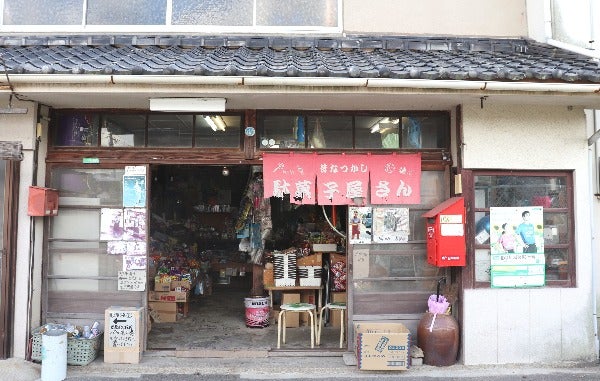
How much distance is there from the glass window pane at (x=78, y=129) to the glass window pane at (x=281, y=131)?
2631mm

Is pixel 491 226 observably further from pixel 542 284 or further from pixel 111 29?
pixel 111 29

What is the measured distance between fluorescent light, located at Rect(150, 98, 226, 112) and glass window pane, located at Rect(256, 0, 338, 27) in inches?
90.3

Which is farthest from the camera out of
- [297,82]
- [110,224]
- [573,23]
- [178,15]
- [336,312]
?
[336,312]

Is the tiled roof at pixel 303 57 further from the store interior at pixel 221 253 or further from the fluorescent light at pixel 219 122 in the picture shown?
the store interior at pixel 221 253

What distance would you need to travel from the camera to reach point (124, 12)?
325 inches

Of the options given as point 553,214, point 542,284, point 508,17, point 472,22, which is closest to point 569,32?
point 508,17

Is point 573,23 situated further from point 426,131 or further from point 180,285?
point 180,285

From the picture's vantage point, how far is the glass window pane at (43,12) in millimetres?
8227

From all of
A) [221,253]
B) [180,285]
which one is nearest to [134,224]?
[180,285]

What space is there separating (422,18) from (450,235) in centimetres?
381

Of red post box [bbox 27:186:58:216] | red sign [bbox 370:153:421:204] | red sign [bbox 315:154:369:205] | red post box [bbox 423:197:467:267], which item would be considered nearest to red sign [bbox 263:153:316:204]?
red sign [bbox 315:154:369:205]

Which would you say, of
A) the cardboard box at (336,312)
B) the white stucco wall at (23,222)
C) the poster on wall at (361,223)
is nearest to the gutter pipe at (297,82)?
the white stucco wall at (23,222)

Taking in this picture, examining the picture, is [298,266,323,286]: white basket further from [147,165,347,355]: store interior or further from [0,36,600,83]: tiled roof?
[0,36,600,83]: tiled roof

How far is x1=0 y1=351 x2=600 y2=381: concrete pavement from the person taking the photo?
6.69 meters
